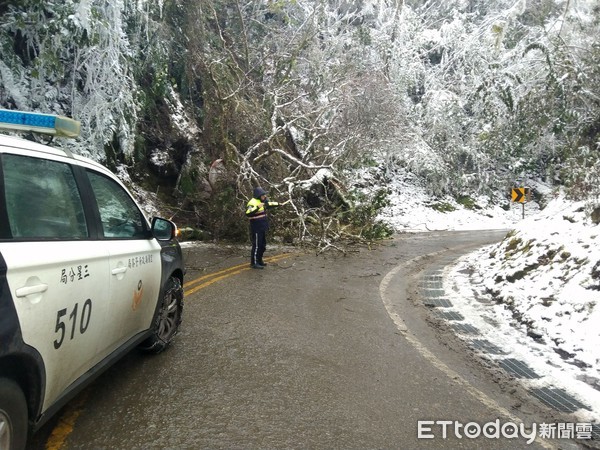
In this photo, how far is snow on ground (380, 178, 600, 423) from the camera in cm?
453

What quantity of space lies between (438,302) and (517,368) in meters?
2.64

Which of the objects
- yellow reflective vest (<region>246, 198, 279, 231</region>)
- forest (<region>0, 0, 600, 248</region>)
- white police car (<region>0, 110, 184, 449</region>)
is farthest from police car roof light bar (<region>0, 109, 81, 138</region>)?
forest (<region>0, 0, 600, 248</region>)

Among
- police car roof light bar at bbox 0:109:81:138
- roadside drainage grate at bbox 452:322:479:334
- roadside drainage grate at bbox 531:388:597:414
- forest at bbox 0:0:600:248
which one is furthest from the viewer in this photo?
forest at bbox 0:0:600:248

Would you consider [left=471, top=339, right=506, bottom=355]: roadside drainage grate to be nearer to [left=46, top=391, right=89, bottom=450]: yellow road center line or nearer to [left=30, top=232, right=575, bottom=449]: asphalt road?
[left=30, top=232, right=575, bottom=449]: asphalt road

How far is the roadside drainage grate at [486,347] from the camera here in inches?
194

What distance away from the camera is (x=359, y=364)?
4379 millimetres

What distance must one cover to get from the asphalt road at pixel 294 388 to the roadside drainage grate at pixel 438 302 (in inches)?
19.1

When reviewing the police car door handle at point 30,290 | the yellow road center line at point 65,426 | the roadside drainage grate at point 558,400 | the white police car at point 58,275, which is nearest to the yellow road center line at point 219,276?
the white police car at point 58,275

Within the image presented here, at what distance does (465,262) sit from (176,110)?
420 inches

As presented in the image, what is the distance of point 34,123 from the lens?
262 cm

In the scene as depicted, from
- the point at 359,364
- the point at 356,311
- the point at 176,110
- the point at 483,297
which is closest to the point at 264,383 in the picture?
the point at 359,364

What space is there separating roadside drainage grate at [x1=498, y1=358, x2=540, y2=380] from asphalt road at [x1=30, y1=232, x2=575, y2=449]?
0.91 ft

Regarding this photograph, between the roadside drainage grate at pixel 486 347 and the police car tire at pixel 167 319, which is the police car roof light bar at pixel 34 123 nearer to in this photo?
the police car tire at pixel 167 319

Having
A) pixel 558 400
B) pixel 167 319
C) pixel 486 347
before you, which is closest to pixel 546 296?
pixel 486 347
